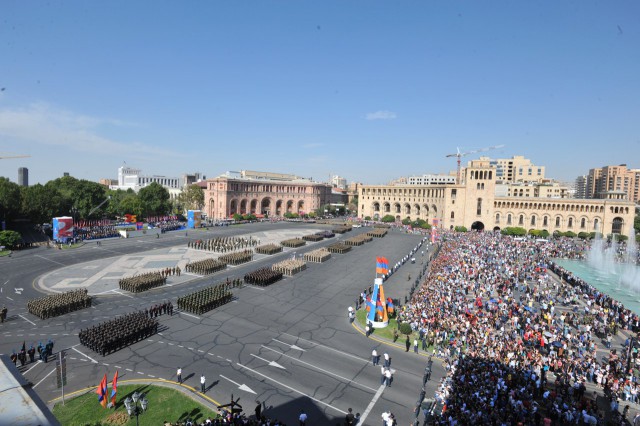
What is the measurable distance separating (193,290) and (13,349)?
41.7 ft

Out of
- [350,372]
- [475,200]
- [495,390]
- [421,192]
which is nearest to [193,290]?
[350,372]

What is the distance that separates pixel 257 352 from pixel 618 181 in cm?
16630

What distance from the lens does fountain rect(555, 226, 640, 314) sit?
36.1m

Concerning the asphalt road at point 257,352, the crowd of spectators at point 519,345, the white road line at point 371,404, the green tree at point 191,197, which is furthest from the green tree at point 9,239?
the white road line at point 371,404

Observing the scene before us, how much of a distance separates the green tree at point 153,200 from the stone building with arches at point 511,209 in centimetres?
5989

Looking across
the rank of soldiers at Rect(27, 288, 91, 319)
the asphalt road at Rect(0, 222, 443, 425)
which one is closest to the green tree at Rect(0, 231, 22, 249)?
the asphalt road at Rect(0, 222, 443, 425)

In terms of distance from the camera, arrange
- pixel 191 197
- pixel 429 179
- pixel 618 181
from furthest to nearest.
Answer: pixel 429 179 < pixel 618 181 < pixel 191 197

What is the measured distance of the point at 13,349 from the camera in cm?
1853

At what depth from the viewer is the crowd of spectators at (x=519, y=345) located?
46.3ft

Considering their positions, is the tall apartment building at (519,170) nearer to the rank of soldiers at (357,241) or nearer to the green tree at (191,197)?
the rank of soldiers at (357,241)

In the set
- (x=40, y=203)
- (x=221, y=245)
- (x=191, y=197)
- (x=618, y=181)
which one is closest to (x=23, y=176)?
(x=191, y=197)

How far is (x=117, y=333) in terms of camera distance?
766 inches

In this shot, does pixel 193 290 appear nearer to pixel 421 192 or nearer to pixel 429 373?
pixel 429 373

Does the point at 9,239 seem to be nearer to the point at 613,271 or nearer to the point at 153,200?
the point at 153,200
